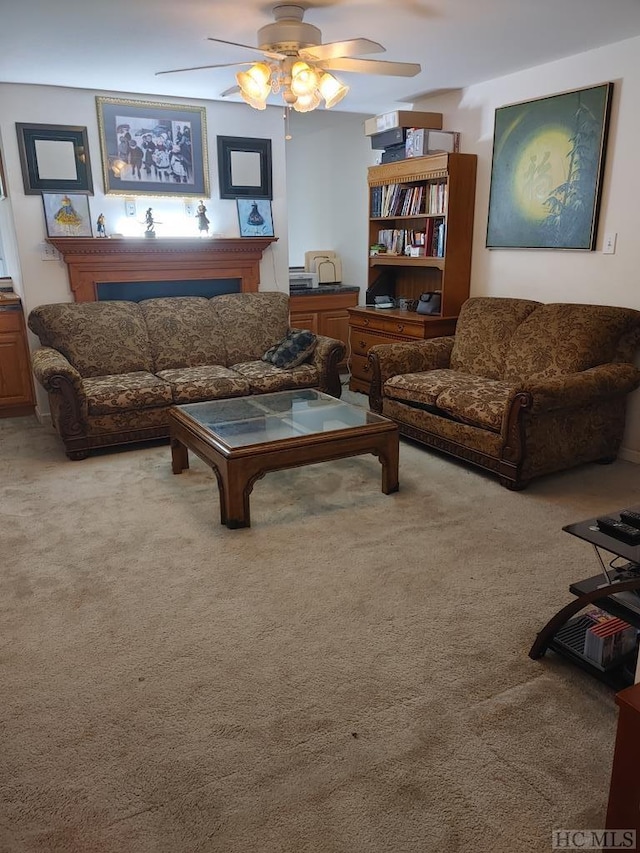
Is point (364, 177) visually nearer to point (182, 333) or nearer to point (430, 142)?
point (430, 142)

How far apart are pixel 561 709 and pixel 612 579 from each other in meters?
0.43

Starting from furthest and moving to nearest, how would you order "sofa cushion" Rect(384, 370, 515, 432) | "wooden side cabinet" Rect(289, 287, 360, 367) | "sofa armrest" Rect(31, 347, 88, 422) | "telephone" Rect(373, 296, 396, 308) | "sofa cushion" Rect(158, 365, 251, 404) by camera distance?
1. "wooden side cabinet" Rect(289, 287, 360, 367)
2. "telephone" Rect(373, 296, 396, 308)
3. "sofa cushion" Rect(158, 365, 251, 404)
4. "sofa armrest" Rect(31, 347, 88, 422)
5. "sofa cushion" Rect(384, 370, 515, 432)

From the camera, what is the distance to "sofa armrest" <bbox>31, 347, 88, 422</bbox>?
12.4ft

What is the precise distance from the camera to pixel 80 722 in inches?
71.5

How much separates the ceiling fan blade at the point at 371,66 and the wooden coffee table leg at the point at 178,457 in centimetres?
217

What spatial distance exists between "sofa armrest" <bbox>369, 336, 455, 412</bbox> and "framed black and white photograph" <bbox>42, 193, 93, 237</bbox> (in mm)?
2383

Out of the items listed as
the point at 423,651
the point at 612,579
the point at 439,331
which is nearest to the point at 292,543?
the point at 423,651

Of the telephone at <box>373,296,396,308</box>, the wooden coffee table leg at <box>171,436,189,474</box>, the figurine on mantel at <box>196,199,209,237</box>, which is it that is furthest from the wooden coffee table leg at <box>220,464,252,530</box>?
the telephone at <box>373,296,396,308</box>

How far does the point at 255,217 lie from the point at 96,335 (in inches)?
70.6

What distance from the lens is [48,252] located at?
15.3 feet

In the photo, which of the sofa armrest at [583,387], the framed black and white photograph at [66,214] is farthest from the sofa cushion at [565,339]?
the framed black and white photograph at [66,214]

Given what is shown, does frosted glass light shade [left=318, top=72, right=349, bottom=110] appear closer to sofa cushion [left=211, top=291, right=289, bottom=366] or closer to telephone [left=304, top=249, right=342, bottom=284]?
sofa cushion [left=211, top=291, right=289, bottom=366]

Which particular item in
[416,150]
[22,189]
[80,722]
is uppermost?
[416,150]

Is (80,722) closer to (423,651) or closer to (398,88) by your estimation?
(423,651)
